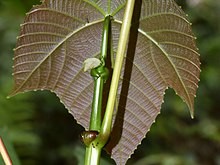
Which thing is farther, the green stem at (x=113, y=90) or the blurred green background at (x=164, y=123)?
the blurred green background at (x=164, y=123)

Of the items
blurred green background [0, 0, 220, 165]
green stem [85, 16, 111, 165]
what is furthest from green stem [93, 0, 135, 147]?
blurred green background [0, 0, 220, 165]

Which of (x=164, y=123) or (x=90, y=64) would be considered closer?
(x=90, y=64)

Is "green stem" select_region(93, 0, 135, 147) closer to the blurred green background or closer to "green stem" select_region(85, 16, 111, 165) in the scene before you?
"green stem" select_region(85, 16, 111, 165)

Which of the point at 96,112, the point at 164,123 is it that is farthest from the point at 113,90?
the point at 164,123

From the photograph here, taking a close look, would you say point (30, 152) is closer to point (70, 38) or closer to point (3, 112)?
point (3, 112)

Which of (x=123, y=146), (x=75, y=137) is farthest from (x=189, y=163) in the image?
(x=123, y=146)

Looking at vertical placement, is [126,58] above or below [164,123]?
below

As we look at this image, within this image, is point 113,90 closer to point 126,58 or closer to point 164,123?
point 126,58

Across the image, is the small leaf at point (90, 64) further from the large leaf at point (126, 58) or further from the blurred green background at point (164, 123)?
the blurred green background at point (164, 123)

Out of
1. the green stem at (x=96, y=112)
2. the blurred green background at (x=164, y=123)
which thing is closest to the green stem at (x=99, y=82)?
the green stem at (x=96, y=112)
